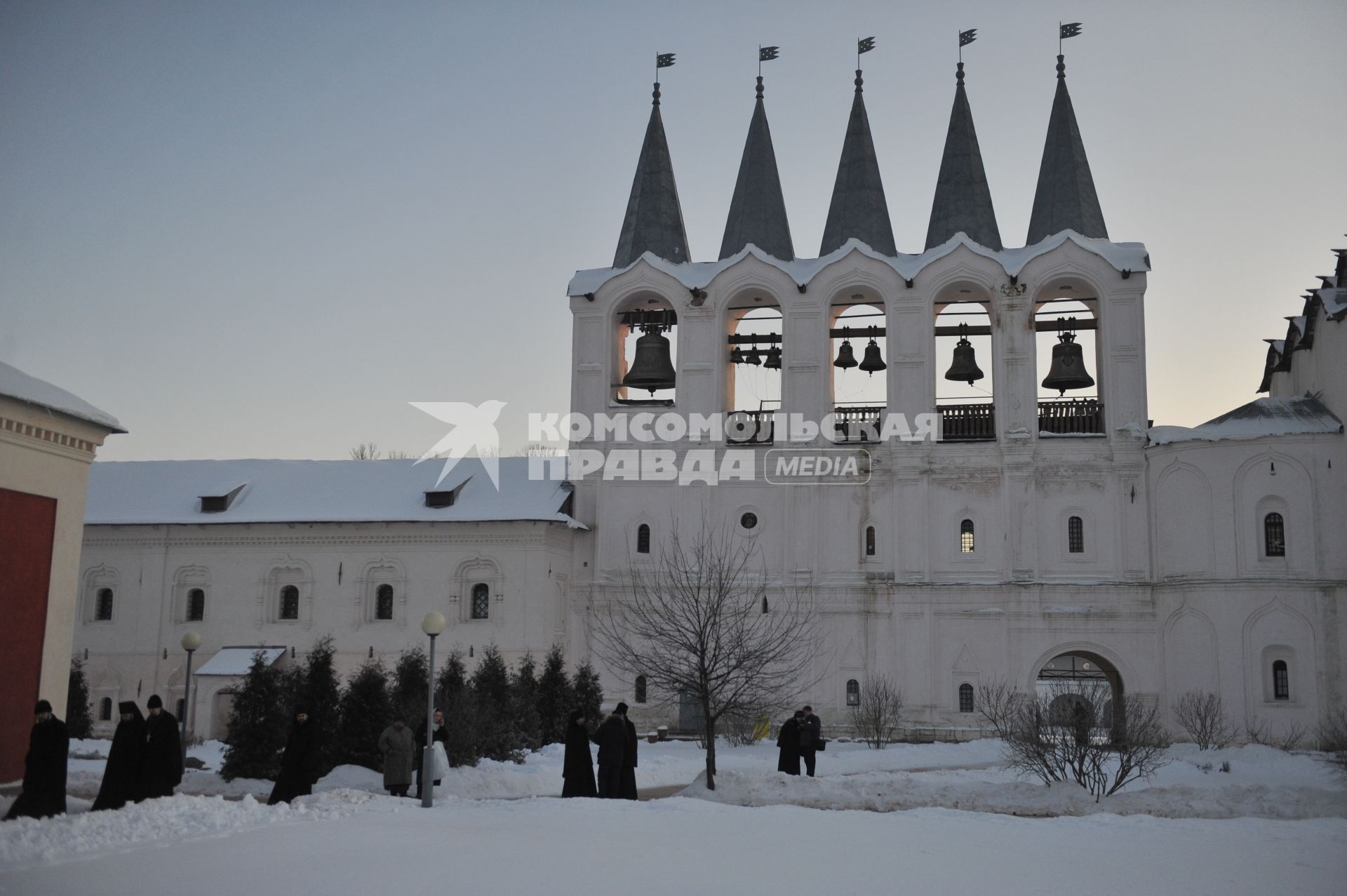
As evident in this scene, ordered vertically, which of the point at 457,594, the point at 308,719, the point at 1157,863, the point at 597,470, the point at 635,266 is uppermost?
the point at 635,266

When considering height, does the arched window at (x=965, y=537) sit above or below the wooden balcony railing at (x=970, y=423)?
below

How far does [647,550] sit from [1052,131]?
49.5ft

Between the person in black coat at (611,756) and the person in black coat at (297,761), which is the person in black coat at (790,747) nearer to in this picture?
the person in black coat at (611,756)

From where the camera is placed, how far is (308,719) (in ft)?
51.3

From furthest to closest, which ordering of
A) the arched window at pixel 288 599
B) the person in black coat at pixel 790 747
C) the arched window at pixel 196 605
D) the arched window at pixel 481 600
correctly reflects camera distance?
the arched window at pixel 196 605, the arched window at pixel 288 599, the arched window at pixel 481 600, the person in black coat at pixel 790 747

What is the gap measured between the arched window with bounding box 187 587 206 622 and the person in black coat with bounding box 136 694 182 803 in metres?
21.9

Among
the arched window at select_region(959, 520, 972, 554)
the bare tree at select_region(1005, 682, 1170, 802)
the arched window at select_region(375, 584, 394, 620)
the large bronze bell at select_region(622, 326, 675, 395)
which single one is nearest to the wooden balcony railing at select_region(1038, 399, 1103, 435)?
the arched window at select_region(959, 520, 972, 554)

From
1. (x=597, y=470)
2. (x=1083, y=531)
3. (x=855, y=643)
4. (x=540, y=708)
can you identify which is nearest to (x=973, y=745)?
(x=855, y=643)

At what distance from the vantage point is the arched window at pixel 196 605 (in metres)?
34.6

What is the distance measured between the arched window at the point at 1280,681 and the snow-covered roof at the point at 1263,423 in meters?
5.15

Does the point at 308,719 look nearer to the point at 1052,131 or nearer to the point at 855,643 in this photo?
the point at 855,643

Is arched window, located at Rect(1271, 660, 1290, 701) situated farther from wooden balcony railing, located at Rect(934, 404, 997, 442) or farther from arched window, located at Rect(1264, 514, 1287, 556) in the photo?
wooden balcony railing, located at Rect(934, 404, 997, 442)

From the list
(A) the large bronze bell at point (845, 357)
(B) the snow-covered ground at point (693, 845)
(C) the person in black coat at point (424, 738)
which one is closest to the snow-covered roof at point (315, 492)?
(A) the large bronze bell at point (845, 357)

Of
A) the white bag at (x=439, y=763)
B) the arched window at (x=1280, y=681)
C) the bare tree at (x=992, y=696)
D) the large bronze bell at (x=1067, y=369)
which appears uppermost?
the large bronze bell at (x=1067, y=369)
